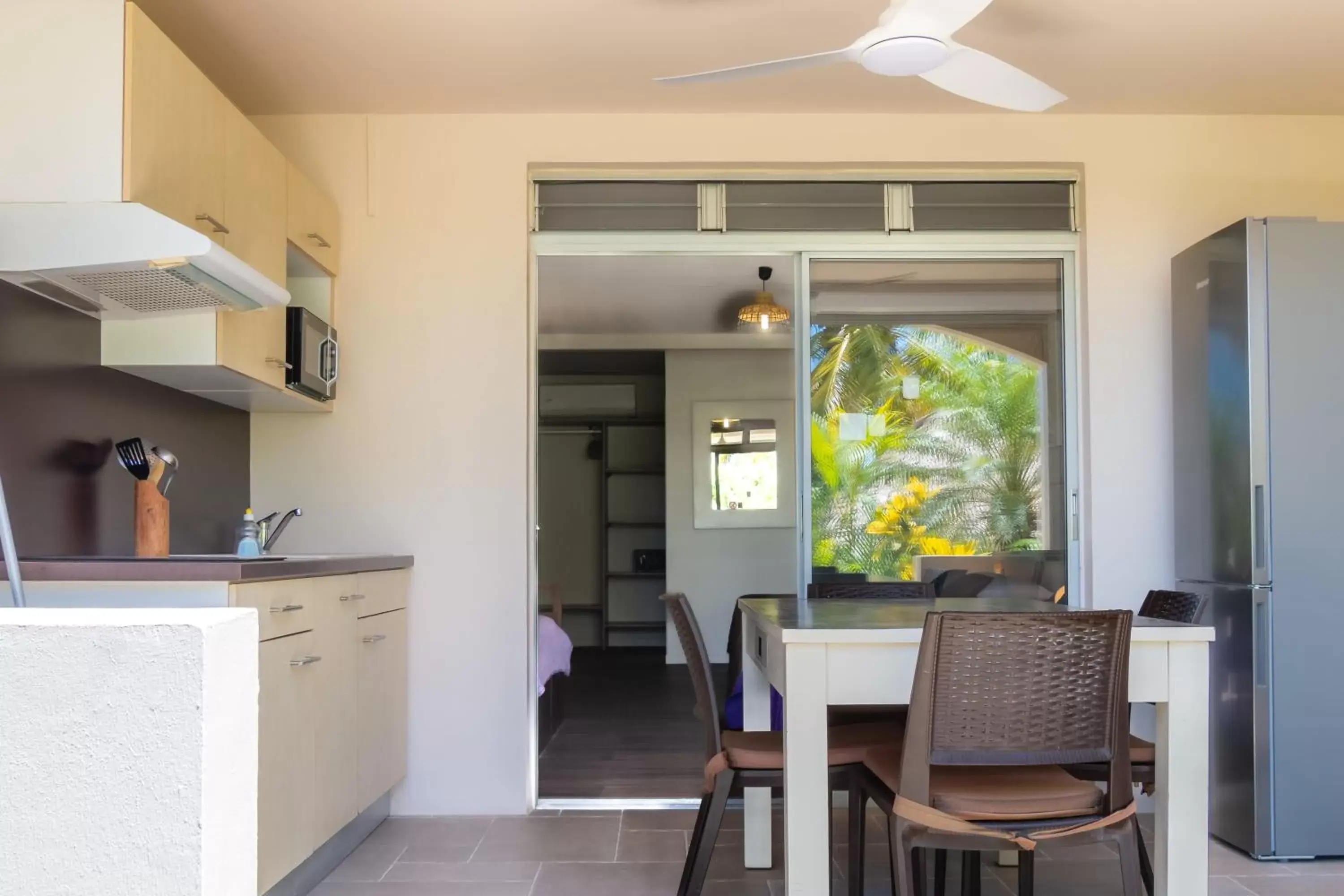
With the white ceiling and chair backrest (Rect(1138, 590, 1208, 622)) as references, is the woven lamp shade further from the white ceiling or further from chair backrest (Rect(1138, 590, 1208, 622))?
chair backrest (Rect(1138, 590, 1208, 622))

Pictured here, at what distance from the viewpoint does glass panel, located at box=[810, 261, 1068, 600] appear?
409 centimetres

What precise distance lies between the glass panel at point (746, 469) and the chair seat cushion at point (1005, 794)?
229 inches

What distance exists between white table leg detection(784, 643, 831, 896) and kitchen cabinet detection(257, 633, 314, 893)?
1.19m

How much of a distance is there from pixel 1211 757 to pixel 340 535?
125 inches

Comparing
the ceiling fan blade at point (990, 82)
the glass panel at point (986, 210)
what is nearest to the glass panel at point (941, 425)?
the glass panel at point (986, 210)

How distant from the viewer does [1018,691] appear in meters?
2.00

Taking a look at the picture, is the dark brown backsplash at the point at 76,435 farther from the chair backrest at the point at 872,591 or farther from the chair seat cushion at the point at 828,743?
the chair backrest at the point at 872,591

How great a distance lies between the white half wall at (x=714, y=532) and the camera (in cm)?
803

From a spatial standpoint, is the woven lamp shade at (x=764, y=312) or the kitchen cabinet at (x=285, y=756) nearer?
the kitchen cabinet at (x=285, y=756)

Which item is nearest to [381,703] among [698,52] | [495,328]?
[495,328]

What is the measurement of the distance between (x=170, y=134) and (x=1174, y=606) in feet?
9.44

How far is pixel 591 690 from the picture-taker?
7004 mm

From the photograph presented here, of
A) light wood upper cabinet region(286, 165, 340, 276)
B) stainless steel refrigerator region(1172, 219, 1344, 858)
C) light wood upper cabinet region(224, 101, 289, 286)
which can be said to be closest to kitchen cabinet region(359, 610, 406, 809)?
light wood upper cabinet region(224, 101, 289, 286)

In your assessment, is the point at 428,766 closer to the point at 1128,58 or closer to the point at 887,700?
the point at 887,700
